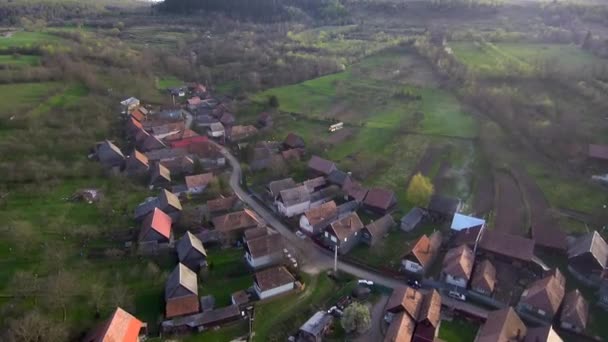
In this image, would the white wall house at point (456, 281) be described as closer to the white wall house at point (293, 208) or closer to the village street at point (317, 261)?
the village street at point (317, 261)

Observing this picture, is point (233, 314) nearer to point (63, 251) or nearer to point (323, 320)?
point (323, 320)

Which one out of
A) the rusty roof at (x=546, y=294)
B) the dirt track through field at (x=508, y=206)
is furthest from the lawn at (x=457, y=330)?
the dirt track through field at (x=508, y=206)

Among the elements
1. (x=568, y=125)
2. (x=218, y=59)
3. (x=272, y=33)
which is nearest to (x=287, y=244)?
(x=568, y=125)

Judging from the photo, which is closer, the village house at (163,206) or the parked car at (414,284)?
the parked car at (414,284)

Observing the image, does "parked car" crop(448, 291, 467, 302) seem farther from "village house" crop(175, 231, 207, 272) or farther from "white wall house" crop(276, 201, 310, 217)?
"village house" crop(175, 231, 207, 272)

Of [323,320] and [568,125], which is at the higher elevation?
[568,125]

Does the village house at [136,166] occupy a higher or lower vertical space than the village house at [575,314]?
higher

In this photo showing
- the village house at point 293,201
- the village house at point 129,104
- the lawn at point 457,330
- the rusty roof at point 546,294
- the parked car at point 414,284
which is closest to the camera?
the lawn at point 457,330
